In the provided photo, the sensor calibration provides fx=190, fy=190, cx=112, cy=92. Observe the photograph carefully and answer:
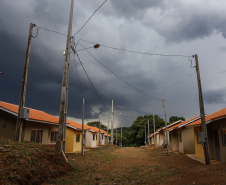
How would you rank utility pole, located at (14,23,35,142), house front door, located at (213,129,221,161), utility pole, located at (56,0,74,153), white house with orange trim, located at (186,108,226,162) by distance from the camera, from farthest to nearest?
house front door, located at (213,129,221,161) < white house with orange trim, located at (186,108,226,162) < utility pole, located at (56,0,74,153) < utility pole, located at (14,23,35,142)

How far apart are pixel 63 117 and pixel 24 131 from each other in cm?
675

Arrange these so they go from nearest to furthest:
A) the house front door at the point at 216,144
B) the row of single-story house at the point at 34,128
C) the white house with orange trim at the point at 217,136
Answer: the white house with orange trim at the point at 217,136, the house front door at the point at 216,144, the row of single-story house at the point at 34,128

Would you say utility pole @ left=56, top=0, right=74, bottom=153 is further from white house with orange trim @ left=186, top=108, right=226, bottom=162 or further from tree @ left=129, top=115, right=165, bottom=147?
tree @ left=129, top=115, right=165, bottom=147

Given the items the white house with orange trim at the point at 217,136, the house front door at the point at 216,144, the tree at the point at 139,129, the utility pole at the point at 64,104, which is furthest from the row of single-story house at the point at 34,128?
the tree at the point at 139,129

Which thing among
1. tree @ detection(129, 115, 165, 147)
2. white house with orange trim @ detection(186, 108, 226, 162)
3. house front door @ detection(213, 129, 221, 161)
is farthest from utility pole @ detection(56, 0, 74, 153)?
tree @ detection(129, 115, 165, 147)

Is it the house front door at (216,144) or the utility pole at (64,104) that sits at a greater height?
the utility pole at (64,104)

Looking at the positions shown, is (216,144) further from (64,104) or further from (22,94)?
(22,94)

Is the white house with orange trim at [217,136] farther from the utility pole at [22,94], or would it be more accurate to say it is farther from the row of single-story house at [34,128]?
the row of single-story house at [34,128]

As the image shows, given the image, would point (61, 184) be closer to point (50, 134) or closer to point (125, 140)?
point (50, 134)

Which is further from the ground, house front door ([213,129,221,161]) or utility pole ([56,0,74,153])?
utility pole ([56,0,74,153])

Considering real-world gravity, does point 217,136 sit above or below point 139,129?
below

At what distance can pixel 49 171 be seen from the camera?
8.12 m

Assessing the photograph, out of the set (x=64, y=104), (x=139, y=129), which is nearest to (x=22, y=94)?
(x=64, y=104)

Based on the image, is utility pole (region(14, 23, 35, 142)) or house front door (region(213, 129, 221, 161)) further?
house front door (region(213, 129, 221, 161))
